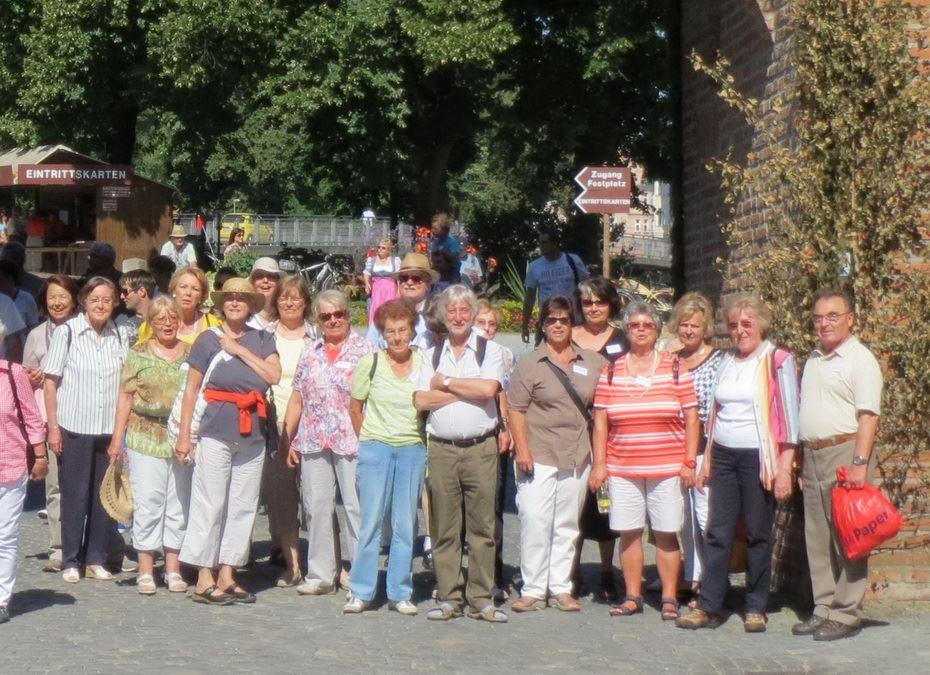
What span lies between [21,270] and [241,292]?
4.01 meters

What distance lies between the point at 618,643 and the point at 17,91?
81.9 feet

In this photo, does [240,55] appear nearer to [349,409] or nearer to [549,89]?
[549,89]

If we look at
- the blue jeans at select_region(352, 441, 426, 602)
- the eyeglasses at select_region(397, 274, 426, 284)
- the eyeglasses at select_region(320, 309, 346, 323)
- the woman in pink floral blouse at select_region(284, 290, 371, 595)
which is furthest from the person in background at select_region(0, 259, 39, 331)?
the blue jeans at select_region(352, 441, 426, 602)

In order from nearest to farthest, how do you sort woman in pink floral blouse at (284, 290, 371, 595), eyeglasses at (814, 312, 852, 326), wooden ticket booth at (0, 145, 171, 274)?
eyeglasses at (814, 312, 852, 326), woman in pink floral blouse at (284, 290, 371, 595), wooden ticket booth at (0, 145, 171, 274)

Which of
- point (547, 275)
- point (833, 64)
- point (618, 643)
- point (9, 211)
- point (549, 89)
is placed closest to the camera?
point (618, 643)

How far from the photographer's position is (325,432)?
28.8 ft

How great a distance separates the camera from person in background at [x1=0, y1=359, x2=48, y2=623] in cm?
801

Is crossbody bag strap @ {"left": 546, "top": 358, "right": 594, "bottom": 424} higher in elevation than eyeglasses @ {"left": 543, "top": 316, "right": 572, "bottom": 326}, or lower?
lower

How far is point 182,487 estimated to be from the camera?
29.5 ft

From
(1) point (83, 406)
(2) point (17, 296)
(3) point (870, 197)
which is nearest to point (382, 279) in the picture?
(2) point (17, 296)

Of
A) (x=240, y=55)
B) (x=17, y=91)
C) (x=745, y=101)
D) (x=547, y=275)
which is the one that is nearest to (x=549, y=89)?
(x=240, y=55)

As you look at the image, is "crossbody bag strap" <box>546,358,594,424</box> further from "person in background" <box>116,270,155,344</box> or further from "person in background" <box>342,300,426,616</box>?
"person in background" <box>116,270,155,344</box>

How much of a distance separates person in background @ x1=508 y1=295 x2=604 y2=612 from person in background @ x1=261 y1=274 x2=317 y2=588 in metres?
1.59

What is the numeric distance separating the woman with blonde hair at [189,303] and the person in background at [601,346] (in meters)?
2.41
